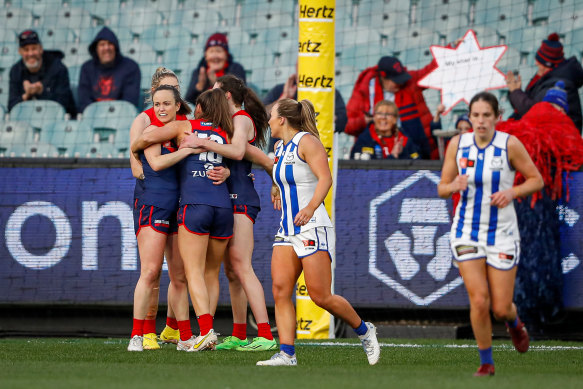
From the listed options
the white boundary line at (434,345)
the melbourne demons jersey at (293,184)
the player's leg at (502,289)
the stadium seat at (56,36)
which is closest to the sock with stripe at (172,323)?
the white boundary line at (434,345)

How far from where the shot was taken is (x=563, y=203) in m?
9.29

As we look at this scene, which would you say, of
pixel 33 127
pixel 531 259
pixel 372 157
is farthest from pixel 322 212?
pixel 33 127

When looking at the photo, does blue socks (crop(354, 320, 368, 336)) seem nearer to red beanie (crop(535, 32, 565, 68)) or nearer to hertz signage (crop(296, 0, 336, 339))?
hertz signage (crop(296, 0, 336, 339))

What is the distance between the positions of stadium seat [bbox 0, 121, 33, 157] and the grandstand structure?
0.01 meters

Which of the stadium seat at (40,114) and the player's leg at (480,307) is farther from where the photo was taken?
the stadium seat at (40,114)

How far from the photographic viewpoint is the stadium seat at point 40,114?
551 inches

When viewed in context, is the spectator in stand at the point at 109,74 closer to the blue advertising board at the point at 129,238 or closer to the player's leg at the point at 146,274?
the blue advertising board at the point at 129,238

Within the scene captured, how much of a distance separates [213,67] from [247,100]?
5.60m

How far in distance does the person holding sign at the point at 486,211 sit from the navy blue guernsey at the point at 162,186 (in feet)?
7.73

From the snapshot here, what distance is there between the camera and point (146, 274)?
7.45m

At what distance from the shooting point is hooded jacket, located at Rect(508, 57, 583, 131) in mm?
11625

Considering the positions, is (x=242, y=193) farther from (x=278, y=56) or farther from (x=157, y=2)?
(x=157, y=2)

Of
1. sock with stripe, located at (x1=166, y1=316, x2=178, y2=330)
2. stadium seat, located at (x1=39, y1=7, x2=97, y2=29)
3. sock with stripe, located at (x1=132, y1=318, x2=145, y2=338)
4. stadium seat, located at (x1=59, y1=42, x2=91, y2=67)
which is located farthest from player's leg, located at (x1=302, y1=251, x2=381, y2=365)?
stadium seat, located at (x1=39, y1=7, x2=97, y2=29)

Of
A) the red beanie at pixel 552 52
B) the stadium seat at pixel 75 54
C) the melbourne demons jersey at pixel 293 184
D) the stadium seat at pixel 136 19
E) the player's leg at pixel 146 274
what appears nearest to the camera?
the melbourne demons jersey at pixel 293 184
